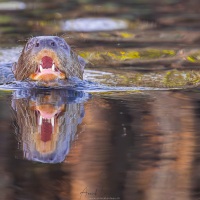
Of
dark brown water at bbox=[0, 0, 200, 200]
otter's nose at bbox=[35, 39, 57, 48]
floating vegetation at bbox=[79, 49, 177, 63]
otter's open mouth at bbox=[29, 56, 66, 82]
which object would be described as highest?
otter's nose at bbox=[35, 39, 57, 48]

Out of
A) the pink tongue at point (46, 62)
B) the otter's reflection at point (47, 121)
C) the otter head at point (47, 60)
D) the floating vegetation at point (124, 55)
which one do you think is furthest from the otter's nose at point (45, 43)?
the floating vegetation at point (124, 55)

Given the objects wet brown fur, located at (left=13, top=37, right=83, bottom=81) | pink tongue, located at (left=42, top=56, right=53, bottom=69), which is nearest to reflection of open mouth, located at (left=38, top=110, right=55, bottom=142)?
wet brown fur, located at (left=13, top=37, right=83, bottom=81)

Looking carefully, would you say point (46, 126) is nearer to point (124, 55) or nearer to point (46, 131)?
point (46, 131)

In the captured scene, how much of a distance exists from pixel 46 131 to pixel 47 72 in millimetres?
2026

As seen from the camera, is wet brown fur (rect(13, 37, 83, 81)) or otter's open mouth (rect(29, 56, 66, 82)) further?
otter's open mouth (rect(29, 56, 66, 82))

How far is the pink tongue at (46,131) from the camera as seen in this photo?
20.1ft

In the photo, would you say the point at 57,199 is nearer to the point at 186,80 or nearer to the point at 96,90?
the point at 96,90

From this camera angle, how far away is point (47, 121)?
6809 millimetres

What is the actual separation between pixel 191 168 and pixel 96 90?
3.79 m

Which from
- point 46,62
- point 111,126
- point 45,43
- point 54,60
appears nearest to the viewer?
point 111,126

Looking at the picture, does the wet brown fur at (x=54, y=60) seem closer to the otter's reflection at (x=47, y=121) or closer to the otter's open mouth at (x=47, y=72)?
the otter's open mouth at (x=47, y=72)

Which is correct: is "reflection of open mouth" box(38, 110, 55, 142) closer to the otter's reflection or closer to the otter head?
the otter's reflection

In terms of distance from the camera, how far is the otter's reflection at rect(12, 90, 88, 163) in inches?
229

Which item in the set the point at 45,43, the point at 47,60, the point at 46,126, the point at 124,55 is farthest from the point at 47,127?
the point at 124,55
